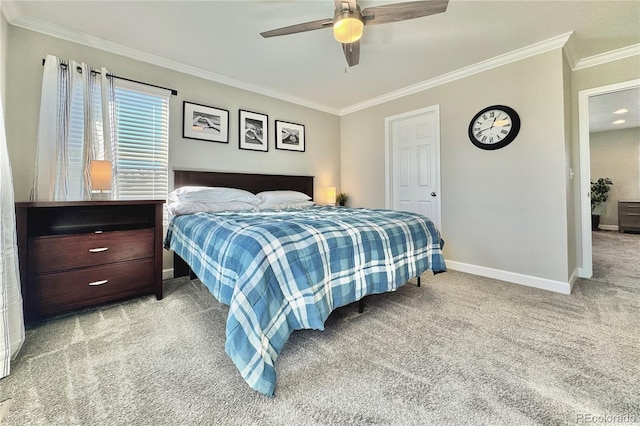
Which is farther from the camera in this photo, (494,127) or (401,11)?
(494,127)

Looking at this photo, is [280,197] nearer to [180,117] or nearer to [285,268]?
[180,117]

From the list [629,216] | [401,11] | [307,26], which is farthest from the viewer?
[629,216]

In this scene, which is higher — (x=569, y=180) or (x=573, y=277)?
(x=569, y=180)

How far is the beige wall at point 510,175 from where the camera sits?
104 inches

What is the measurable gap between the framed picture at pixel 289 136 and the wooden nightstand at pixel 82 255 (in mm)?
2093

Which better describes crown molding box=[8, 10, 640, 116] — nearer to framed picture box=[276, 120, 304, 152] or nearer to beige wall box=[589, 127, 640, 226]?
framed picture box=[276, 120, 304, 152]

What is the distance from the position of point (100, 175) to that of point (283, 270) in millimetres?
2012

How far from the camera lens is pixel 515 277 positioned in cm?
289

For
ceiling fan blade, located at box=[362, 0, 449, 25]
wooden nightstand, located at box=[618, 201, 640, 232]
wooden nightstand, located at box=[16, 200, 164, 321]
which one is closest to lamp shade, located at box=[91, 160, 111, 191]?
wooden nightstand, located at box=[16, 200, 164, 321]

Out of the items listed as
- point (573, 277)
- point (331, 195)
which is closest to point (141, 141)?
point (331, 195)

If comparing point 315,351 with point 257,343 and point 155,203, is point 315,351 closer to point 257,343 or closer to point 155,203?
point 257,343

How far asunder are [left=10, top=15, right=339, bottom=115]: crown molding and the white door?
183 centimetres

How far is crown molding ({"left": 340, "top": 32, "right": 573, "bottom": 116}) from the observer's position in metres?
2.60

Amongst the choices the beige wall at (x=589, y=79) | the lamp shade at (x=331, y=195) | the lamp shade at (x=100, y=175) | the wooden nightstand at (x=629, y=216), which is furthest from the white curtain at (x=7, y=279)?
the wooden nightstand at (x=629, y=216)
